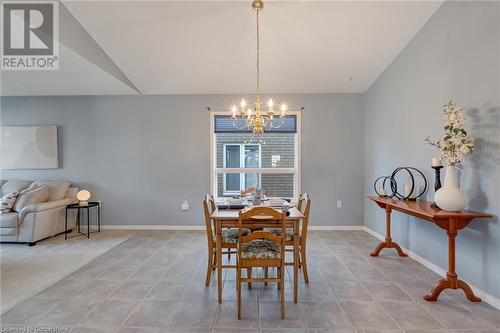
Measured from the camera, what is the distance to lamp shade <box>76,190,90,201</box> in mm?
4633

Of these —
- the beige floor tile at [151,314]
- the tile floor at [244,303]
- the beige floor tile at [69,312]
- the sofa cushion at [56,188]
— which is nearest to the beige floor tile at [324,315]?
the tile floor at [244,303]

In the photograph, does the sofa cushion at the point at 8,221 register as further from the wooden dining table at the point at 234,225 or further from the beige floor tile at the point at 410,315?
the beige floor tile at the point at 410,315

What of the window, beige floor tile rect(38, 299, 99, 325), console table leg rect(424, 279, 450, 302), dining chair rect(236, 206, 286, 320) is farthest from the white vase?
beige floor tile rect(38, 299, 99, 325)

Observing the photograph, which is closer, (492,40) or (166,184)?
(492,40)

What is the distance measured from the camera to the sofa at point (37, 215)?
3979 mm

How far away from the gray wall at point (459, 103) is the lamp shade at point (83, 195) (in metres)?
4.72

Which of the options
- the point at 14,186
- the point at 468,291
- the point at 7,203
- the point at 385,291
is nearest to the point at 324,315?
the point at 385,291

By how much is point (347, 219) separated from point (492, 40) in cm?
327

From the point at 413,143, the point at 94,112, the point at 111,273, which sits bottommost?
the point at 111,273

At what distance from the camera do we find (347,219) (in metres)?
4.92

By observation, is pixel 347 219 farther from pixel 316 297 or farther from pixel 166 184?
pixel 166 184

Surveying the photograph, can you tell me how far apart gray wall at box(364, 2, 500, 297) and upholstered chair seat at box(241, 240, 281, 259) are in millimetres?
1819

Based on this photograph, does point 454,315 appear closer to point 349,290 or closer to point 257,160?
point 349,290

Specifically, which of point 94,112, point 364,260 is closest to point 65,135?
point 94,112
